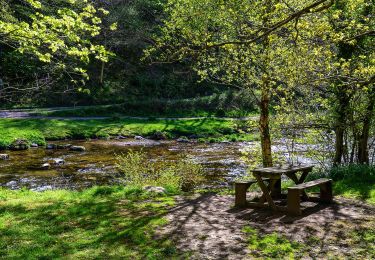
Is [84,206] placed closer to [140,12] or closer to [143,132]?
[143,132]

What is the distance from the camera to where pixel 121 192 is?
13695mm

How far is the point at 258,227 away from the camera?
10.0 metres

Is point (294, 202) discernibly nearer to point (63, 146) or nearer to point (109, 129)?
point (63, 146)

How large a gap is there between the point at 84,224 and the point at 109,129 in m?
31.1

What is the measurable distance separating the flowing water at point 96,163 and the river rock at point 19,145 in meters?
0.68

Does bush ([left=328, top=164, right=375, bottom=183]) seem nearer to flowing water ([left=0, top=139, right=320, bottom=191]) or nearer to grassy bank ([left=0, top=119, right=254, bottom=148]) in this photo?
flowing water ([left=0, top=139, right=320, bottom=191])

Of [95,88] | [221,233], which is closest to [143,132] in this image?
[95,88]

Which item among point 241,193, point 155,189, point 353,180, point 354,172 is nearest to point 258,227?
point 241,193

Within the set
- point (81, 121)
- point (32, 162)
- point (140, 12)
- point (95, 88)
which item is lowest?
point (32, 162)

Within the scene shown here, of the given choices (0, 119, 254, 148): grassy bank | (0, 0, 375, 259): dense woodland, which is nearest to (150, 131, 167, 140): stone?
(0, 119, 254, 148): grassy bank

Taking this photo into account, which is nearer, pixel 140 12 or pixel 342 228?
pixel 342 228

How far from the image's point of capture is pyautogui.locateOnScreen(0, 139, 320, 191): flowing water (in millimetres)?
21281

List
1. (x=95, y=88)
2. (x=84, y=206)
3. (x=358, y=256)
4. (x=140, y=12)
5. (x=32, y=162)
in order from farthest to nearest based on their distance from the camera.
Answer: (x=140, y=12) < (x=95, y=88) < (x=32, y=162) < (x=84, y=206) < (x=358, y=256)

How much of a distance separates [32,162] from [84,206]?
1669 cm
